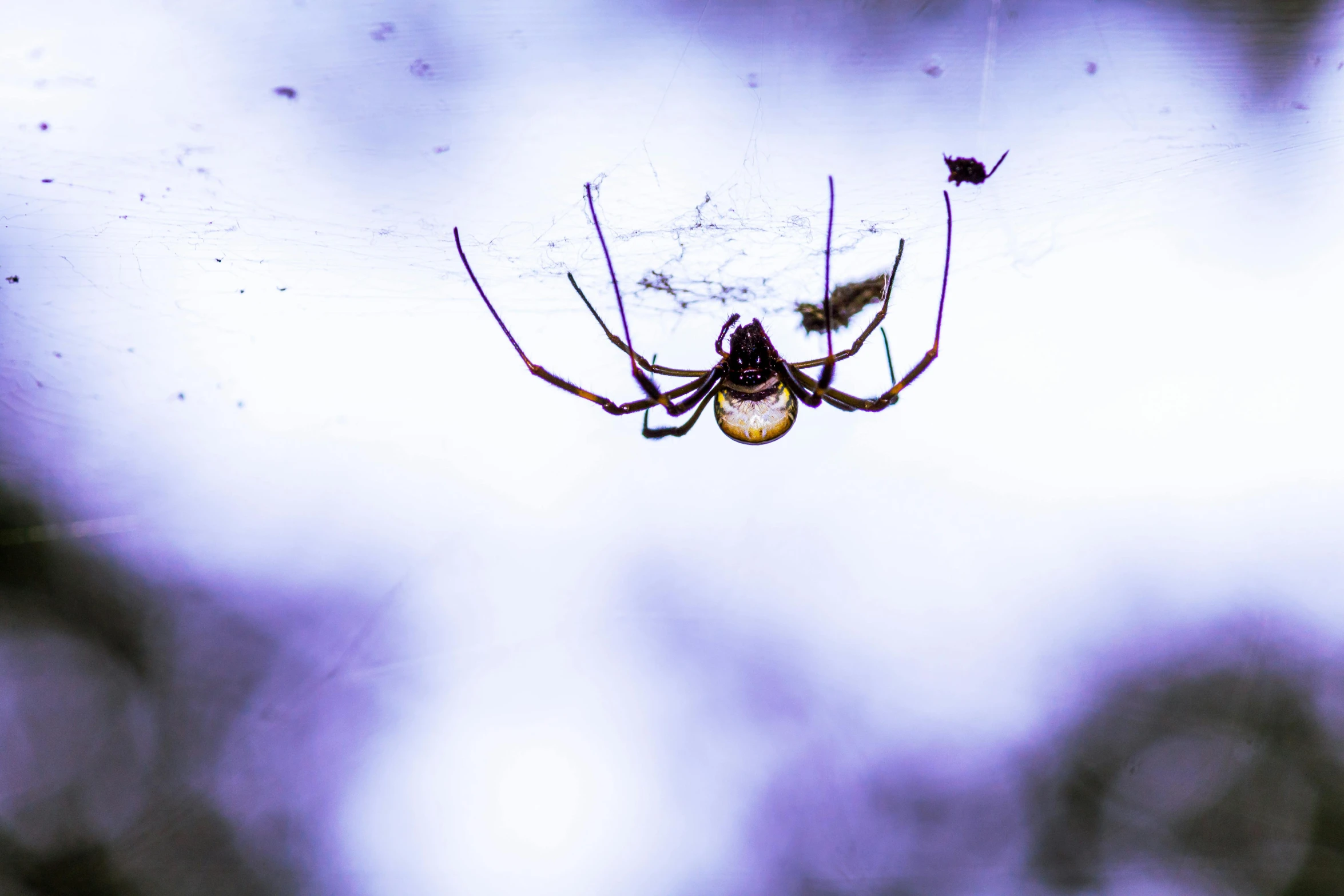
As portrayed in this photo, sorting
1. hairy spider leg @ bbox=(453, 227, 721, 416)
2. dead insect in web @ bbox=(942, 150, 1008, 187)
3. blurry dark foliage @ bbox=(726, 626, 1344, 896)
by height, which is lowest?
blurry dark foliage @ bbox=(726, 626, 1344, 896)

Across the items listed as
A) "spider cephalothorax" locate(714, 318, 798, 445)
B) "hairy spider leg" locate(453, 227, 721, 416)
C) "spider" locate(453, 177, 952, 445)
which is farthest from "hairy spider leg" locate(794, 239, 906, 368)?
"hairy spider leg" locate(453, 227, 721, 416)

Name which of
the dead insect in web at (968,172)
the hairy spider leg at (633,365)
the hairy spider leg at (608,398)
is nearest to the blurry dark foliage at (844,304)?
the dead insect in web at (968,172)

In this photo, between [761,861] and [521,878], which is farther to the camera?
[761,861]

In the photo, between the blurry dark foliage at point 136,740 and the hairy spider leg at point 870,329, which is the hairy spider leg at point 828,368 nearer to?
the hairy spider leg at point 870,329

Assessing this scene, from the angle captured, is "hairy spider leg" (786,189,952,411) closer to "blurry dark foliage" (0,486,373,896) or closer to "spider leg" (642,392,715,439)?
"spider leg" (642,392,715,439)

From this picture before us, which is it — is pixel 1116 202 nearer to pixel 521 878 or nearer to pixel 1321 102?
pixel 1321 102

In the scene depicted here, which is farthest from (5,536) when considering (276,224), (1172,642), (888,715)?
(1172,642)
